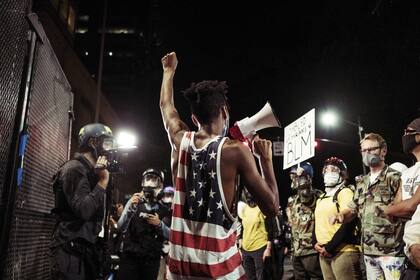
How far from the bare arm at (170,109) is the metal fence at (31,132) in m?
1.33

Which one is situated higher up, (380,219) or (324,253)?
(380,219)

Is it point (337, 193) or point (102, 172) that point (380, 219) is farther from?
point (102, 172)

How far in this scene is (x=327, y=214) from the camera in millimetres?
6469

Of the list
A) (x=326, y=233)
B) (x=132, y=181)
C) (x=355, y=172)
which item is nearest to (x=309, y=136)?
(x=326, y=233)

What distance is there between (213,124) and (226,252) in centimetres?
92

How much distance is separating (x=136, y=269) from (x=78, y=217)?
2460 mm

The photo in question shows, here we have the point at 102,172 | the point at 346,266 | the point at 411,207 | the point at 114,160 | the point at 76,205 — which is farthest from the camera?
the point at 346,266

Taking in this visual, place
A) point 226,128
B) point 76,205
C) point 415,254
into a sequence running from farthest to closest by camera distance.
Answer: point 76,205, point 415,254, point 226,128

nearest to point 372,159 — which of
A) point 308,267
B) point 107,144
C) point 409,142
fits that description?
point 409,142

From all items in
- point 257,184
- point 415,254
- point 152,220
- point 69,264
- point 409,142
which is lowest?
point 69,264

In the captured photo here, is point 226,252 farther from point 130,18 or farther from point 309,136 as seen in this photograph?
point 130,18

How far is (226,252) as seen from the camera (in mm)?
2531

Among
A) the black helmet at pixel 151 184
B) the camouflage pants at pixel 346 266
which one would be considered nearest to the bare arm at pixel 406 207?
the camouflage pants at pixel 346 266

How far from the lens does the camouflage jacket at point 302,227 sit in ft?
23.1
